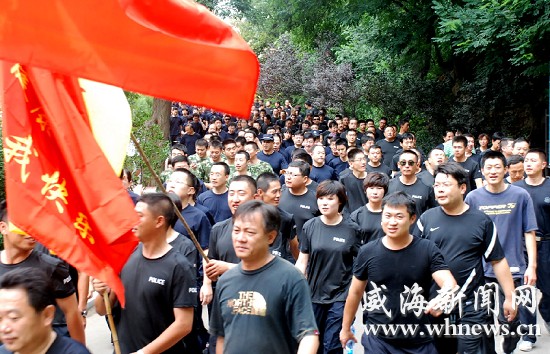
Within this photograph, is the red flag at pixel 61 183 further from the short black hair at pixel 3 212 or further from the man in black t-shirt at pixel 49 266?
the short black hair at pixel 3 212

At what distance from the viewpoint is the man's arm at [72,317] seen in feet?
16.9

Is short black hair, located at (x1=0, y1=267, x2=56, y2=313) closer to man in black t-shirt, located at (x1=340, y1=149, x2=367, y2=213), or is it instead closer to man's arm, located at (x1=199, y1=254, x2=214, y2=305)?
man's arm, located at (x1=199, y1=254, x2=214, y2=305)

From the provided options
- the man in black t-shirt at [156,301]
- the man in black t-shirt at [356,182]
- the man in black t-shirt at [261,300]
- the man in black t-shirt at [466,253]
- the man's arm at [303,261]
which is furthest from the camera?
the man in black t-shirt at [356,182]

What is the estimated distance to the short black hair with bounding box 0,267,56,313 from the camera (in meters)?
3.65

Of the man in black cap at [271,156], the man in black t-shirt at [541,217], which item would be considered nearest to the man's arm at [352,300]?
the man in black t-shirt at [541,217]

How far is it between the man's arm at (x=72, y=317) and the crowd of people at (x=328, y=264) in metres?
0.04

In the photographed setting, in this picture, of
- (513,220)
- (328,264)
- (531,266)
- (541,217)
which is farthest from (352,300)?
(541,217)

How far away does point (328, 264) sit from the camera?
7270 mm

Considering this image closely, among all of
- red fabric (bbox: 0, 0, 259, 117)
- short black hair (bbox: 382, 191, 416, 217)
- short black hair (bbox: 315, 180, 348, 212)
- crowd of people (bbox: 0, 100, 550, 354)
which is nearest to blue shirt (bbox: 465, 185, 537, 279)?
crowd of people (bbox: 0, 100, 550, 354)

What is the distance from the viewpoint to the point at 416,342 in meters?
5.81

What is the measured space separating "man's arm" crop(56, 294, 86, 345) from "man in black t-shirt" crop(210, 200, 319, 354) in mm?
1051

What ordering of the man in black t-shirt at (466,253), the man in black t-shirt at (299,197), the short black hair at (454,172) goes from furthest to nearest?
the man in black t-shirt at (299,197)
the short black hair at (454,172)
the man in black t-shirt at (466,253)

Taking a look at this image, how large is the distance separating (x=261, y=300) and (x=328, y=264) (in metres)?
2.90

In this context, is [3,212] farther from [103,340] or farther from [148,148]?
[148,148]
